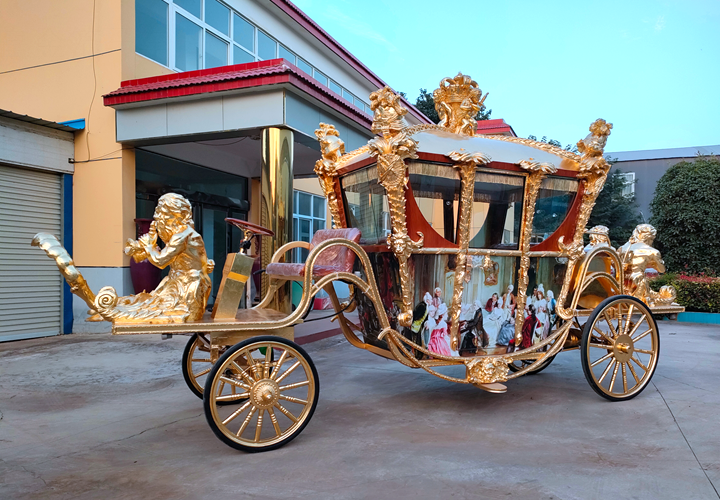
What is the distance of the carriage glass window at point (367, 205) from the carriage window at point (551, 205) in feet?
4.48

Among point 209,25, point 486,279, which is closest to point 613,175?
point 209,25

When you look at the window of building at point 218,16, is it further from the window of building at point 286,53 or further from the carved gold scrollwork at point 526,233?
the carved gold scrollwork at point 526,233

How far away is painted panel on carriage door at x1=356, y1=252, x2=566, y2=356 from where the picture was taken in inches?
157

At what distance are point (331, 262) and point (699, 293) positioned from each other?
9.99m

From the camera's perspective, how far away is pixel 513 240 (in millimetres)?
4324

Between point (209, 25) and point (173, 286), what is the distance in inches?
299

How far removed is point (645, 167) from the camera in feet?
62.8

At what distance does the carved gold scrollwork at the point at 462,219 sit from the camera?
12.6ft

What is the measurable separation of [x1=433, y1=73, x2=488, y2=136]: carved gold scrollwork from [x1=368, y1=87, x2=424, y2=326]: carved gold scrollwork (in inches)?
32.4

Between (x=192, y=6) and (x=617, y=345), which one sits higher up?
(x=192, y=6)

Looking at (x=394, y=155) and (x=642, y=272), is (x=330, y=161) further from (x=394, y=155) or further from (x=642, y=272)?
(x=642, y=272)

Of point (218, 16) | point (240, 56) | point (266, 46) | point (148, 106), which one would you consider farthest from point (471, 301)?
point (266, 46)

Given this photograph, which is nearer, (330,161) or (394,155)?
(394,155)

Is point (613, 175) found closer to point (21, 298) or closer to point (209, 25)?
point (209, 25)
